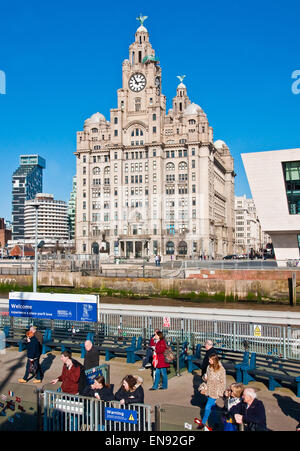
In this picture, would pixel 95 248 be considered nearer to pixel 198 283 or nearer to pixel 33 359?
pixel 198 283

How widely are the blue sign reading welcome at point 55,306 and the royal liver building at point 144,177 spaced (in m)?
72.9

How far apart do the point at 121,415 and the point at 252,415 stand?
2.35 meters

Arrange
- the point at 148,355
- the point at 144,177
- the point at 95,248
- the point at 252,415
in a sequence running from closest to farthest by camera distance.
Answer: the point at 252,415, the point at 148,355, the point at 144,177, the point at 95,248

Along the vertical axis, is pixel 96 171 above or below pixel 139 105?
below

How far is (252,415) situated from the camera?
7.12 m

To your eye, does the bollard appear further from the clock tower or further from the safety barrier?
the clock tower

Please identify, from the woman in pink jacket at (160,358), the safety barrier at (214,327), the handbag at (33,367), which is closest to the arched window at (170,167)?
the safety barrier at (214,327)

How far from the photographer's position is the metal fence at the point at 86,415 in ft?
25.4

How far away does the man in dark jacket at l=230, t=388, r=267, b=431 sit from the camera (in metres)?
7.09

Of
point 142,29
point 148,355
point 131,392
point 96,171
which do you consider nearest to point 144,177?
point 96,171

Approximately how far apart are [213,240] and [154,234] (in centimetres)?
1500

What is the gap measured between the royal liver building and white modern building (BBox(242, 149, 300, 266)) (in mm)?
43069
